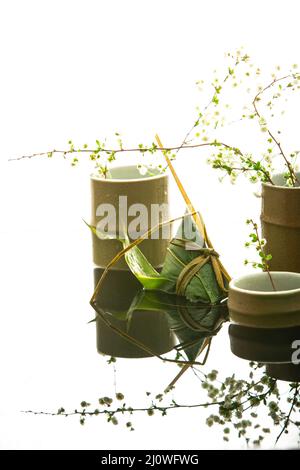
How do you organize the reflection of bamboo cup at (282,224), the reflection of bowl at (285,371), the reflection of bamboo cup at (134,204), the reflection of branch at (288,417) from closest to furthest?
the reflection of branch at (288,417), the reflection of bowl at (285,371), the reflection of bamboo cup at (282,224), the reflection of bamboo cup at (134,204)

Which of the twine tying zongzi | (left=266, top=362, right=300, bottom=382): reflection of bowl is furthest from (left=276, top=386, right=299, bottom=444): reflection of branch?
the twine tying zongzi

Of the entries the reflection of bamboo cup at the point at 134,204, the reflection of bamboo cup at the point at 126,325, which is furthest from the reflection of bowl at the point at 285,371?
the reflection of bamboo cup at the point at 134,204

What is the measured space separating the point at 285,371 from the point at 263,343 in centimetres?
6

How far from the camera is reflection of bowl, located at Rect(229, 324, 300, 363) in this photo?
96 cm

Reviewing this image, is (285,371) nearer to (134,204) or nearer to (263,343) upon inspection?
(263,343)

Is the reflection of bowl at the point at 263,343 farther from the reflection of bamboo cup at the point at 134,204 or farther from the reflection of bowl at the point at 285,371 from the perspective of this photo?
the reflection of bamboo cup at the point at 134,204

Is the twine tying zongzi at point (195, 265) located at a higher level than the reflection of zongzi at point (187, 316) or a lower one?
higher

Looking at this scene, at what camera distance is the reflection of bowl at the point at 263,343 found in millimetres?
963

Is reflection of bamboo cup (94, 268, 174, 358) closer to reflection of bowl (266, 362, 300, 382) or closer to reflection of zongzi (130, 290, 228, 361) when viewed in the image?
reflection of zongzi (130, 290, 228, 361)

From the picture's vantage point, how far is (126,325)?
3.50 ft

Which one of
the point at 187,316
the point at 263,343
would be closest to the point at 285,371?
the point at 263,343

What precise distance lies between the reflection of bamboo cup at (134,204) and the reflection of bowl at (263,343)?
8.4 inches
